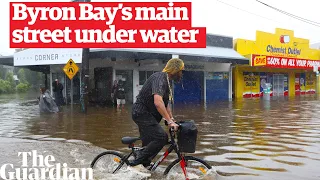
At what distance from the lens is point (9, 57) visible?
23.9 metres

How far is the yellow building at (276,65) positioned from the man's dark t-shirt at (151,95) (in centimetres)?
2193

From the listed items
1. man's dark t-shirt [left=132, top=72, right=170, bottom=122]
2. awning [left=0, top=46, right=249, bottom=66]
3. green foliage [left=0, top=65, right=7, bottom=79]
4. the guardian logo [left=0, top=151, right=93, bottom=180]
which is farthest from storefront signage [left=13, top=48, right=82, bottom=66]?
green foliage [left=0, top=65, right=7, bottom=79]

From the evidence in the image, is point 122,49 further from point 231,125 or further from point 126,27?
point 231,125

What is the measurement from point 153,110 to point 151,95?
0.74 feet

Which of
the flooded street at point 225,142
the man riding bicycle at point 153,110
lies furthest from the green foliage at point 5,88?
the man riding bicycle at point 153,110

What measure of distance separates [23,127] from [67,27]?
4.56 metres

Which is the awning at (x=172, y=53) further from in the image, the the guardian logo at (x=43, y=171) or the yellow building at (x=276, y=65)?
the the guardian logo at (x=43, y=171)

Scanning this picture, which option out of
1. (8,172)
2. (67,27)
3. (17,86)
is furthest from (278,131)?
(17,86)

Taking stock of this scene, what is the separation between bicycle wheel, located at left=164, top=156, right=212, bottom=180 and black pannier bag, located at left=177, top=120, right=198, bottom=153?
203 mm

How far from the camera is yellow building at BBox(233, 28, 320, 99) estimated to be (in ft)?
89.4

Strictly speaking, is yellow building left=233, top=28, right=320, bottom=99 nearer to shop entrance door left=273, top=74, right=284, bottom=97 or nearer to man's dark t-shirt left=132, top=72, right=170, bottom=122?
shop entrance door left=273, top=74, right=284, bottom=97

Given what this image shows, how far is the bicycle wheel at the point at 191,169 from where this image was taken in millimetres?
4652

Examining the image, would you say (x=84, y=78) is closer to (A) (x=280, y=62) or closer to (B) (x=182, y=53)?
(B) (x=182, y=53)

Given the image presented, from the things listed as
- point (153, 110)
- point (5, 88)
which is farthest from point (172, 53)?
point (5, 88)
